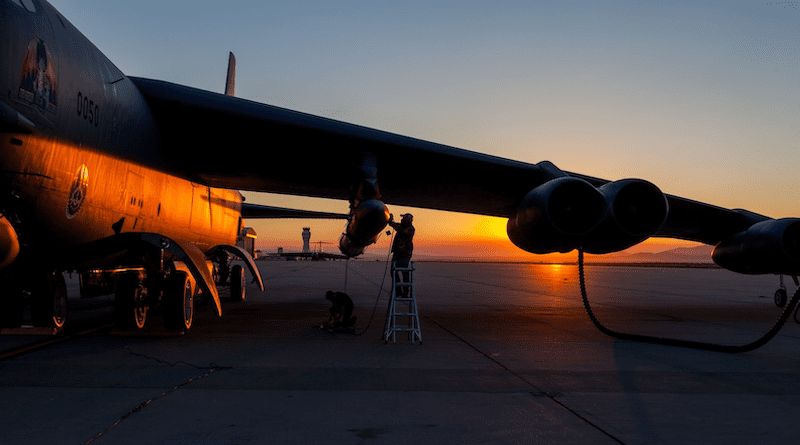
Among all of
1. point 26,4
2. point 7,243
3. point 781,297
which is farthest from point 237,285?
point 781,297

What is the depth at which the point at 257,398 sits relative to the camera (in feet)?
13.1

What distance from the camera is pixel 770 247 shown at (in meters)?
9.73

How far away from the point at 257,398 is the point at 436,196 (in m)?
6.89

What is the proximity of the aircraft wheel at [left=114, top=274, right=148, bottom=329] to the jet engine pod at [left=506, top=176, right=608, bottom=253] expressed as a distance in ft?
17.1

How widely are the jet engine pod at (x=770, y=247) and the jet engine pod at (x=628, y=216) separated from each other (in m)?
3.57

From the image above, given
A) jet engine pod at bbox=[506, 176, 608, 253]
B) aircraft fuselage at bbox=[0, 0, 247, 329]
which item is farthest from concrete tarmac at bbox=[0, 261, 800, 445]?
jet engine pod at bbox=[506, 176, 608, 253]

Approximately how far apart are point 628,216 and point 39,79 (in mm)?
6966

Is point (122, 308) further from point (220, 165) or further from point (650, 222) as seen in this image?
point (650, 222)

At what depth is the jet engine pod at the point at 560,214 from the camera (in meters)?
7.45

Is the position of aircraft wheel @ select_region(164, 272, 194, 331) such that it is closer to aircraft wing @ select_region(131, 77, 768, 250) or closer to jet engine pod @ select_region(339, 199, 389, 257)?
aircraft wing @ select_region(131, 77, 768, 250)

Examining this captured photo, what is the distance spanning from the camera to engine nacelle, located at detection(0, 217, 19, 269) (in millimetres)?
5379

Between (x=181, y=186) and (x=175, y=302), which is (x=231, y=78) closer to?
(x=181, y=186)

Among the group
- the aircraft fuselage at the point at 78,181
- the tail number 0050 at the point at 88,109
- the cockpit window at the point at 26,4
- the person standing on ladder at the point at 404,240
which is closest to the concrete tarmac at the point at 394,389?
the aircraft fuselage at the point at 78,181

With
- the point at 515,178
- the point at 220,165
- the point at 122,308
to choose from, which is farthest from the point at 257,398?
the point at 515,178
